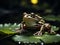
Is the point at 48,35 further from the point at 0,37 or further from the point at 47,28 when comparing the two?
the point at 0,37

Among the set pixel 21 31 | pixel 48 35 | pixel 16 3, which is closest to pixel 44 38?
pixel 48 35

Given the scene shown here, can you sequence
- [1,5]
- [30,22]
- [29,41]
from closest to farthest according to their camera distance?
[29,41] → [30,22] → [1,5]

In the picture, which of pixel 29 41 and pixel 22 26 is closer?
pixel 29 41

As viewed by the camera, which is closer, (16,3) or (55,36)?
(55,36)

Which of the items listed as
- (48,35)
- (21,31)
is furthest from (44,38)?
(21,31)

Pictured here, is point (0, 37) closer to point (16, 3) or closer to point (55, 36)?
point (55, 36)

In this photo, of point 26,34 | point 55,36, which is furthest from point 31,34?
point 55,36

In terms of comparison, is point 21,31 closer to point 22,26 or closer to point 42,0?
point 22,26

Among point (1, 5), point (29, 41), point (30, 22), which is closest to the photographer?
point (29, 41)
